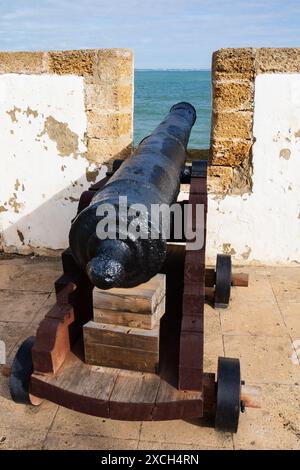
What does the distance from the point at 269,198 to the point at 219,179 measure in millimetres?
473

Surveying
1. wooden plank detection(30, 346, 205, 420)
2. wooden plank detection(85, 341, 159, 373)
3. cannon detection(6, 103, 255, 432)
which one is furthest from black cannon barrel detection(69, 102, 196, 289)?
wooden plank detection(30, 346, 205, 420)

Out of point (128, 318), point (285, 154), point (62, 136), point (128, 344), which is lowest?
point (128, 344)

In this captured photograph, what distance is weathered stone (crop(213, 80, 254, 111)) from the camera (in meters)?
3.87

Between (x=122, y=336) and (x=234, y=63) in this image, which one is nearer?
(x=122, y=336)

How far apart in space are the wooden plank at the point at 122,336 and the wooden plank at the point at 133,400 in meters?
0.17

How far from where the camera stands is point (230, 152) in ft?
13.4

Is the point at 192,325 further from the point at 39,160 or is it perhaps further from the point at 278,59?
the point at 39,160

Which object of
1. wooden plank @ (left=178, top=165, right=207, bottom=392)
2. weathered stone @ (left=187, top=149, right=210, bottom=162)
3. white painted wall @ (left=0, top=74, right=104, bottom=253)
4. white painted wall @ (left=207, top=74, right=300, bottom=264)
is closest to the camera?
wooden plank @ (left=178, top=165, right=207, bottom=392)

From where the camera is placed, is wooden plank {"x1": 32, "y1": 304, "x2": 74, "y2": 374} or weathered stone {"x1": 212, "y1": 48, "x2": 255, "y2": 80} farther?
weathered stone {"x1": 212, "y1": 48, "x2": 255, "y2": 80}

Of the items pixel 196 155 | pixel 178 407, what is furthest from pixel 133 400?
pixel 196 155

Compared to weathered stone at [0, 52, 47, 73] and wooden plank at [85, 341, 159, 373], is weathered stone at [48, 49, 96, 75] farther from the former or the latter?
wooden plank at [85, 341, 159, 373]

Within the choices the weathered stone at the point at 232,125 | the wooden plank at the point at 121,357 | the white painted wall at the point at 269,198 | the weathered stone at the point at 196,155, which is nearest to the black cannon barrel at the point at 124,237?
the wooden plank at the point at 121,357

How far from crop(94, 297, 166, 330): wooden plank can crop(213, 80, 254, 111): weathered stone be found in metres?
2.24

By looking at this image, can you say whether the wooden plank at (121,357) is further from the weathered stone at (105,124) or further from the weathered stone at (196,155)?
the weathered stone at (196,155)
